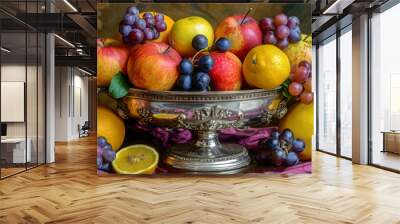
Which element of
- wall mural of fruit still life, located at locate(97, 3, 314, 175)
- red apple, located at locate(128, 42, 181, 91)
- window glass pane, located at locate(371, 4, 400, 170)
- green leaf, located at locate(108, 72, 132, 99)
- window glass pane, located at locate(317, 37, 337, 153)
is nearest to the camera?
red apple, located at locate(128, 42, 181, 91)

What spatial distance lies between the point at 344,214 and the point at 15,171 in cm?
509

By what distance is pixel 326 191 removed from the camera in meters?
4.58

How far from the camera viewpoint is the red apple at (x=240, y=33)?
212 inches

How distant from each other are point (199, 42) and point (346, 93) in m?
3.96

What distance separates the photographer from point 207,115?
17.3ft

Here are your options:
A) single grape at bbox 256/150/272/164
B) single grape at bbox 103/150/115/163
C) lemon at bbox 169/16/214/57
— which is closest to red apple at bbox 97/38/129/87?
lemon at bbox 169/16/214/57

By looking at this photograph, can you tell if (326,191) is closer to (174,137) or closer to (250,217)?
(250,217)

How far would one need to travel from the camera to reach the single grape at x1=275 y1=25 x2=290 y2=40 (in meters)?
5.45

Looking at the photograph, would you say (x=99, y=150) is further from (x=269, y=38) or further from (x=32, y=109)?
(x=269, y=38)

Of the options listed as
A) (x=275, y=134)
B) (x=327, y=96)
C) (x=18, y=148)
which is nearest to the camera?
(x=275, y=134)

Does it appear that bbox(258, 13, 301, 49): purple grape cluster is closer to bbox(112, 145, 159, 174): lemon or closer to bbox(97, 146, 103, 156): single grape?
bbox(112, 145, 159, 174): lemon

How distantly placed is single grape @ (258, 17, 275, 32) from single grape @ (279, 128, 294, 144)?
150 cm

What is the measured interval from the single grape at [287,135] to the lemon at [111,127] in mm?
2351

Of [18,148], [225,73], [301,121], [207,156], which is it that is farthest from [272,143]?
[18,148]
